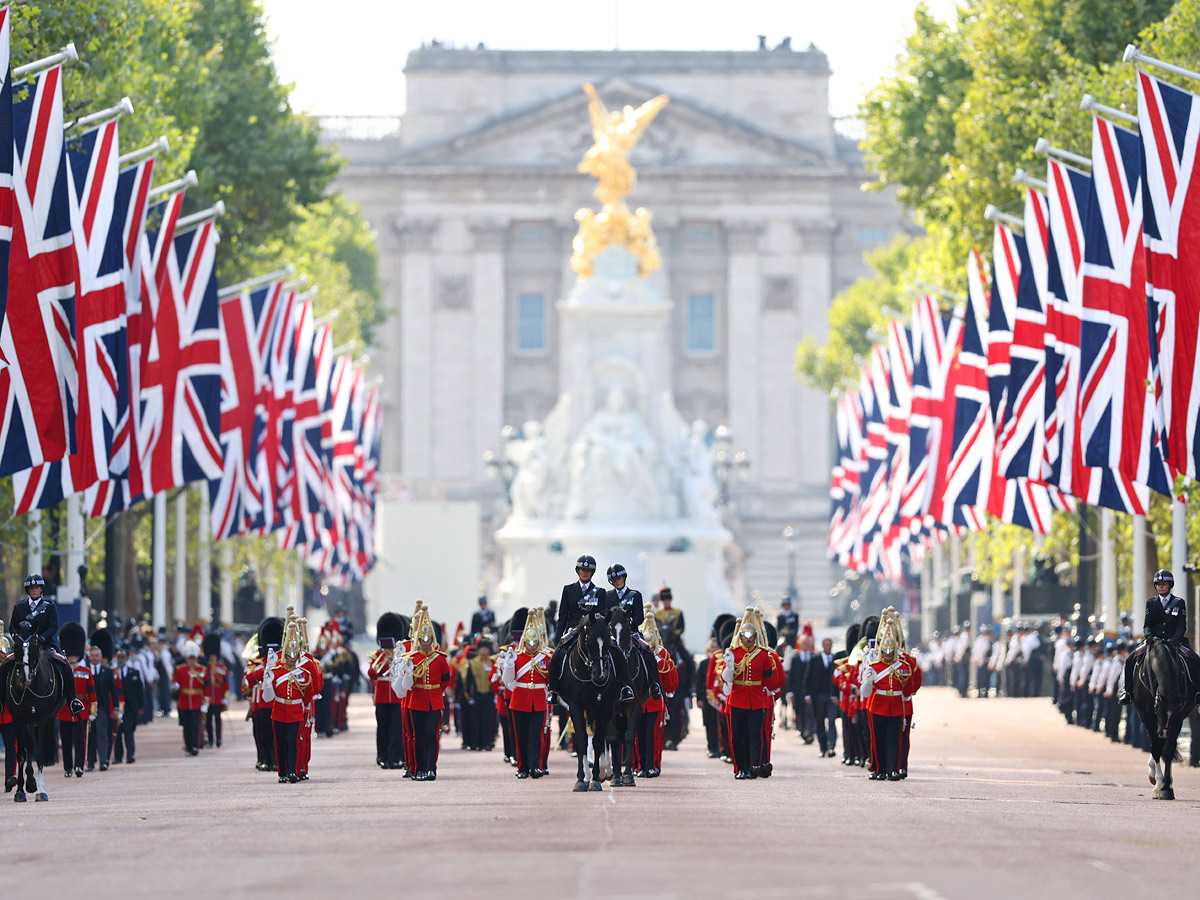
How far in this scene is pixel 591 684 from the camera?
82.9 ft

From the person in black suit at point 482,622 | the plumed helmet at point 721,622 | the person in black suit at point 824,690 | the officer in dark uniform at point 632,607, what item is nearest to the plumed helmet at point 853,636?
the person in black suit at point 824,690

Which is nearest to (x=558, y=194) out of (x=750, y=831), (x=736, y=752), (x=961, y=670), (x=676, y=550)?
(x=676, y=550)

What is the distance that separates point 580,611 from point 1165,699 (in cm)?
551

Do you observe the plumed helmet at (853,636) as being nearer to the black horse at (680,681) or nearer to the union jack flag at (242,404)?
the black horse at (680,681)

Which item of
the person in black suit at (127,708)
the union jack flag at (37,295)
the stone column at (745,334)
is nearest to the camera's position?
the union jack flag at (37,295)

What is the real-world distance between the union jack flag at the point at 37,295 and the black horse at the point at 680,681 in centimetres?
760

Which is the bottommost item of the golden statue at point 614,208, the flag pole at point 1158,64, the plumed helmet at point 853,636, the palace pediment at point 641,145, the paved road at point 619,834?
the paved road at point 619,834

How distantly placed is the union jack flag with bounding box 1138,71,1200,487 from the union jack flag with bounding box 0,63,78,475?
12042 mm

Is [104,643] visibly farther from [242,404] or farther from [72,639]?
[242,404]

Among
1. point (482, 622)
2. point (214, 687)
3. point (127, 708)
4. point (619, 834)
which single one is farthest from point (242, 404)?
point (619, 834)

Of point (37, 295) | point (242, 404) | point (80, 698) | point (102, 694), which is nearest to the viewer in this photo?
point (37, 295)

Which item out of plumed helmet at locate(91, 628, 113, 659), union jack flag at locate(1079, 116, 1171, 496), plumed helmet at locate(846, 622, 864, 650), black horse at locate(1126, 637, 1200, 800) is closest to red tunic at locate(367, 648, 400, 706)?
plumed helmet at locate(91, 628, 113, 659)

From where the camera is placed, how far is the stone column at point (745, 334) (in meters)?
125

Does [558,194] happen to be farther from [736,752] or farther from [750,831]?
[750,831]
